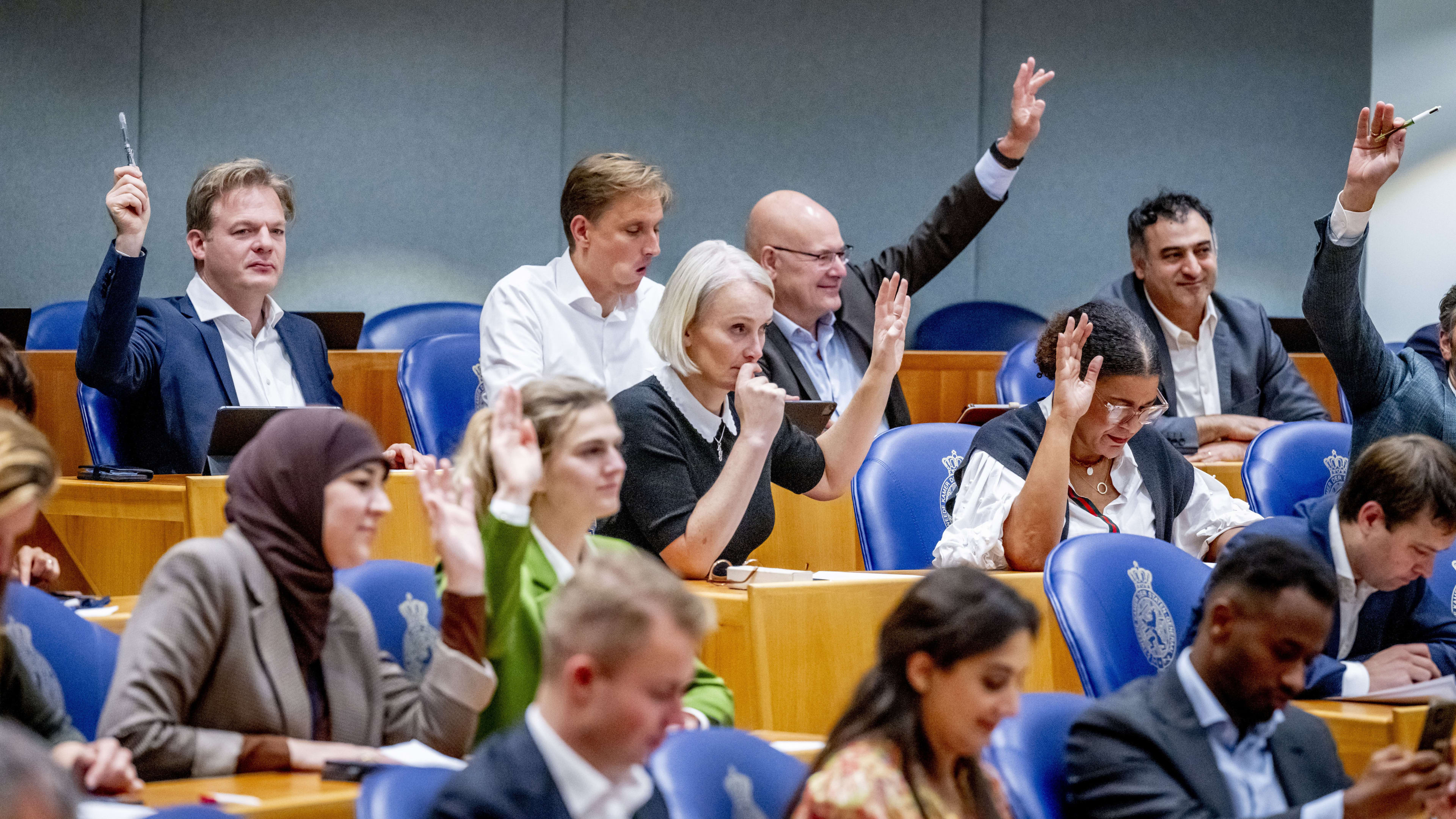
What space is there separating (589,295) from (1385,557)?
6.36ft

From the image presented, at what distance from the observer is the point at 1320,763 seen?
2.12m

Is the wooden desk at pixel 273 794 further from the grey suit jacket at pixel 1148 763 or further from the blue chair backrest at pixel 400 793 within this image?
the grey suit jacket at pixel 1148 763

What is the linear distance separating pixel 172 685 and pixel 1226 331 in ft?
11.4

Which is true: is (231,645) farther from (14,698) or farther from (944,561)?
(944,561)

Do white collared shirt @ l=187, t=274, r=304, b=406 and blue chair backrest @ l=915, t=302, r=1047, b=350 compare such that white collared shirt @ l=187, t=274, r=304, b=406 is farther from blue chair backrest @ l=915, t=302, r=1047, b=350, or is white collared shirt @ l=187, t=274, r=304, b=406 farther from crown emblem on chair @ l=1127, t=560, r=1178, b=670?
blue chair backrest @ l=915, t=302, r=1047, b=350

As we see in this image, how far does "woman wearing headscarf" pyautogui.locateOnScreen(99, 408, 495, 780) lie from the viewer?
5.86 ft

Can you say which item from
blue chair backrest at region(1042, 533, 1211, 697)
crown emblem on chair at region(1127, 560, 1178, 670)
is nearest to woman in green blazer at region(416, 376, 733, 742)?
blue chair backrest at region(1042, 533, 1211, 697)

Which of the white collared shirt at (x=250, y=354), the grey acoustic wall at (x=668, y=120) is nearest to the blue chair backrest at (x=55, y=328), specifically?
the grey acoustic wall at (x=668, y=120)

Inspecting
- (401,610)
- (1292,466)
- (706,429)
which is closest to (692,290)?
(706,429)

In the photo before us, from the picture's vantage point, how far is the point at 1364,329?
10.6 feet

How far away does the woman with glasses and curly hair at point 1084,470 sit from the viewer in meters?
2.93

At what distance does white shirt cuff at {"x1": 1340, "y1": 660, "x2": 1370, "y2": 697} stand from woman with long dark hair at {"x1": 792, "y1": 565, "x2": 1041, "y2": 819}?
95 cm

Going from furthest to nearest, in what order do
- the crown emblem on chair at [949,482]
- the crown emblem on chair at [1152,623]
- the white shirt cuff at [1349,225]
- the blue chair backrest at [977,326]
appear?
1. the blue chair backrest at [977,326]
2. the crown emblem on chair at [949,482]
3. the white shirt cuff at [1349,225]
4. the crown emblem on chair at [1152,623]

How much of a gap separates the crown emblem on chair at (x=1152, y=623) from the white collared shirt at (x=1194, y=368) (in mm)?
1949
